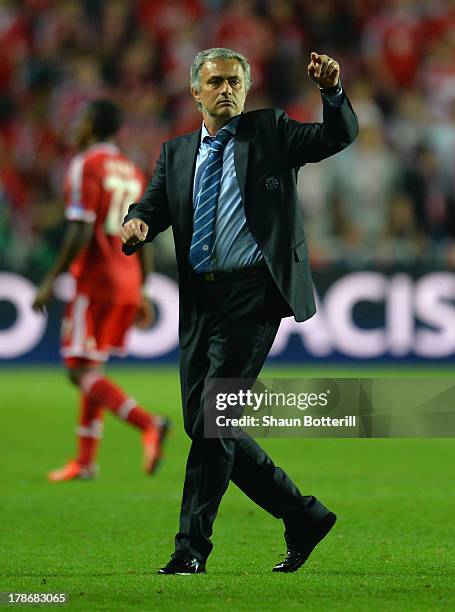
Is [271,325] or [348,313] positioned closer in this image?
[271,325]

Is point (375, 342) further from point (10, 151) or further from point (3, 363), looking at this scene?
point (10, 151)

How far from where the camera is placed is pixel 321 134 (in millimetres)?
5438

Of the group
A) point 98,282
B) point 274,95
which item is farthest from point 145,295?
point 274,95

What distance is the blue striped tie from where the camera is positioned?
18.7 feet

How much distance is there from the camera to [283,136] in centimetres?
567

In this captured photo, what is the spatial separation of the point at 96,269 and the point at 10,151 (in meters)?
8.54

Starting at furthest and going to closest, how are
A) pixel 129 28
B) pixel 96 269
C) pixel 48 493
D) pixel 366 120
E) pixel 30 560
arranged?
pixel 129 28 < pixel 366 120 < pixel 96 269 < pixel 48 493 < pixel 30 560

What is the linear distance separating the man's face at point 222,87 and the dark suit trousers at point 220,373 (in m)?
0.68

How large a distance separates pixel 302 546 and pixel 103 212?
402cm

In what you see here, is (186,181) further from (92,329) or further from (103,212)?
(92,329)

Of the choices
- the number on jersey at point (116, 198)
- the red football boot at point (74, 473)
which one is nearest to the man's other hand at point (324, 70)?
the number on jersey at point (116, 198)

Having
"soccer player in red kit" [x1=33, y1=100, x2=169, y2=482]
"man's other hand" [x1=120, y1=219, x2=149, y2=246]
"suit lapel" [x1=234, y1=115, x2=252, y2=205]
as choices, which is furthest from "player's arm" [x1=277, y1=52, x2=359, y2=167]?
"soccer player in red kit" [x1=33, y1=100, x2=169, y2=482]

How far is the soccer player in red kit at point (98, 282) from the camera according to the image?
920cm

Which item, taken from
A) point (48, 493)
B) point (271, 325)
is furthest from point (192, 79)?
point (48, 493)
